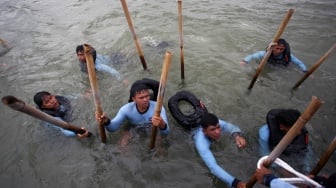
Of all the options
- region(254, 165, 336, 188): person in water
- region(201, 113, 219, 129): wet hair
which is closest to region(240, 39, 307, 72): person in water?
region(201, 113, 219, 129): wet hair

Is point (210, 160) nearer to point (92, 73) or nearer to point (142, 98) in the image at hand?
point (142, 98)

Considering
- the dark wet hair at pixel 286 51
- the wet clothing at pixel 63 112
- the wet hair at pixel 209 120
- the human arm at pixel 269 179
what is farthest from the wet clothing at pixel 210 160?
the dark wet hair at pixel 286 51

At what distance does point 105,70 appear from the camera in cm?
766

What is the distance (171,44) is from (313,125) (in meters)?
5.17

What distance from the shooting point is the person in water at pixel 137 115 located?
15.9ft

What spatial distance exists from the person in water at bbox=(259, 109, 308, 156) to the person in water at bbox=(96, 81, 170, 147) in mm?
1820

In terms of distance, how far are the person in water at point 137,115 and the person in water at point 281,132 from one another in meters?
1.82

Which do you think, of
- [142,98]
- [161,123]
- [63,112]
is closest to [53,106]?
[63,112]

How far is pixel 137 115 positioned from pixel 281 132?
8.70 ft

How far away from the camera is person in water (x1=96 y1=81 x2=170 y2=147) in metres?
4.86

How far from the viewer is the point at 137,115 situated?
5.32m

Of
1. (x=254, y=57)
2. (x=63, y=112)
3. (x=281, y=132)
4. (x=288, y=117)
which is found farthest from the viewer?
(x=254, y=57)

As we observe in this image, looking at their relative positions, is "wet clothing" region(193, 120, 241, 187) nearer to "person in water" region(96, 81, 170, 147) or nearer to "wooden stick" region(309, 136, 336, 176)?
"person in water" region(96, 81, 170, 147)

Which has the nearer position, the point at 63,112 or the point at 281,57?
the point at 63,112
